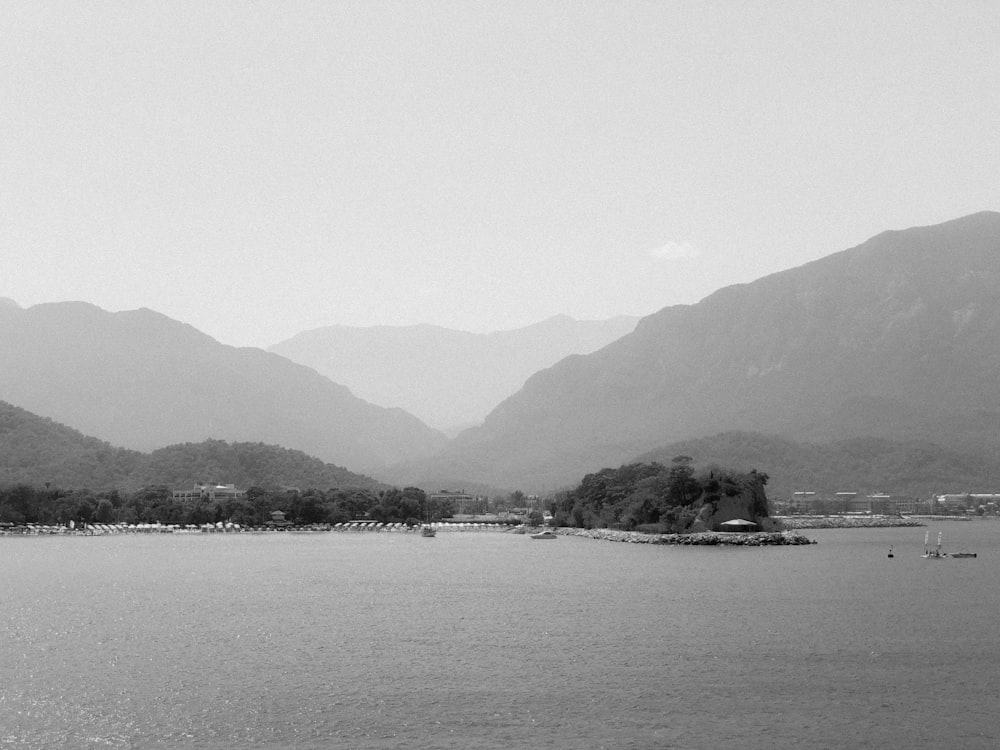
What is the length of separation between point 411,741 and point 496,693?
710cm

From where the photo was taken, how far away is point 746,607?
65125 mm

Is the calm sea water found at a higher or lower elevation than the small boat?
lower

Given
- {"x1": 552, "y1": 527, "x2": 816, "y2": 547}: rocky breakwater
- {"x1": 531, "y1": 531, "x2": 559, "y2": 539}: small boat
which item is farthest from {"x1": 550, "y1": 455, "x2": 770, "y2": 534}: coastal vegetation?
{"x1": 531, "y1": 531, "x2": 559, "y2": 539}: small boat

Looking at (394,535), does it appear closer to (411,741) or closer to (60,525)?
(60,525)

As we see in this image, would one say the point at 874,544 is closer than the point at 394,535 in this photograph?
A: Yes

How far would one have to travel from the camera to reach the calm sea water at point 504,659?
35.8 meters

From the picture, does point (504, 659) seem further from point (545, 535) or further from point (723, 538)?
point (545, 535)

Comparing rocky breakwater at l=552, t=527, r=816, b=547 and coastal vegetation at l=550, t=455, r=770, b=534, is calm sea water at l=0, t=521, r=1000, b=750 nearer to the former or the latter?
rocky breakwater at l=552, t=527, r=816, b=547

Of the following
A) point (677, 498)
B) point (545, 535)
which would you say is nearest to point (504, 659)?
point (677, 498)

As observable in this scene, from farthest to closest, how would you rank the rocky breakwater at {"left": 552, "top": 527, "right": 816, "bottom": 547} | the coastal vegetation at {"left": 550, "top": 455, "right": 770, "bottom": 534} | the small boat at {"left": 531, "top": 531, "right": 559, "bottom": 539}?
1. the small boat at {"left": 531, "top": 531, "right": 559, "bottom": 539}
2. the coastal vegetation at {"left": 550, "top": 455, "right": 770, "bottom": 534}
3. the rocky breakwater at {"left": 552, "top": 527, "right": 816, "bottom": 547}

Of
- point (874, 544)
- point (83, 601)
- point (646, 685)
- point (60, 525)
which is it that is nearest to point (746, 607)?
point (646, 685)

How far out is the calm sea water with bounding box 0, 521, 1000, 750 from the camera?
117 ft

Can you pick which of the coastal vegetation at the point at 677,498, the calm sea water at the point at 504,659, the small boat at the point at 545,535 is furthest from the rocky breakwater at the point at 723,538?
the calm sea water at the point at 504,659

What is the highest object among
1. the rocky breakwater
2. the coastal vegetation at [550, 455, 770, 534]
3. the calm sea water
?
the coastal vegetation at [550, 455, 770, 534]
